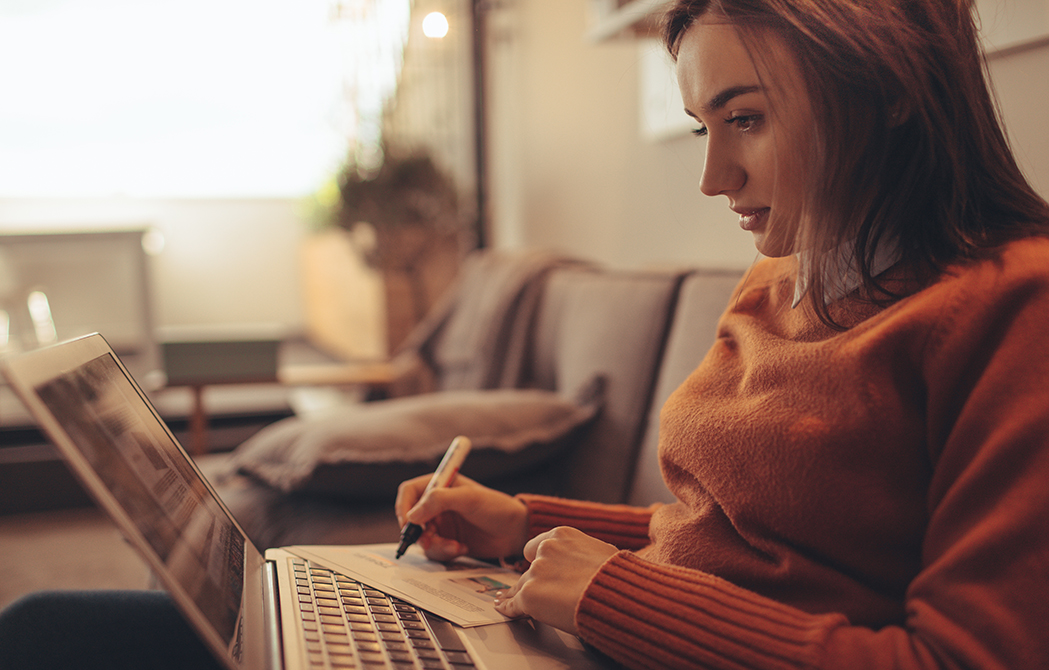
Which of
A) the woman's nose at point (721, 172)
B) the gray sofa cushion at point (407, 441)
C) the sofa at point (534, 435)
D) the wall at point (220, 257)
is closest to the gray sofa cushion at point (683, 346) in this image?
the sofa at point (534, 435)

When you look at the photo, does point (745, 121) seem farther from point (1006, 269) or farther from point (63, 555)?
point (63, 555)

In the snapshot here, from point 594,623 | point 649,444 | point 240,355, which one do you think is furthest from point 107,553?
point 594,623

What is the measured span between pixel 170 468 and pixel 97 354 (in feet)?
0.33

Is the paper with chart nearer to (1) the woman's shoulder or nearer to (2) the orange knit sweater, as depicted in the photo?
(2) the orange knit sweater

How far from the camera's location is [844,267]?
0.58 m

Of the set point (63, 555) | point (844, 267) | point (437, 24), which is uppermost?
point (437, 24)

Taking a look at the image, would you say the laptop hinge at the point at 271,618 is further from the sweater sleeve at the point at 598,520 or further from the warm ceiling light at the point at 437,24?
the warm ceiling light at the point at 437,24

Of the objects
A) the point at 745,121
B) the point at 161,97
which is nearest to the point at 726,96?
the point at 745,121

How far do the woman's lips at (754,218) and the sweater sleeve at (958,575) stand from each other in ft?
0.56

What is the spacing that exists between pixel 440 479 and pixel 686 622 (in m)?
0.34

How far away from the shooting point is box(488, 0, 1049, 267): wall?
0.91 m

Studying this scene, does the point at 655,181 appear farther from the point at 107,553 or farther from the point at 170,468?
the point at 107,553

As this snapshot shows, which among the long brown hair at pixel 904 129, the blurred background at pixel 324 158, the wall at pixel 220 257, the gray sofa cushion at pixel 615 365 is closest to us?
the long brown hair at pixel 904 129

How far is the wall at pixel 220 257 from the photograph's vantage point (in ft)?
15.8
